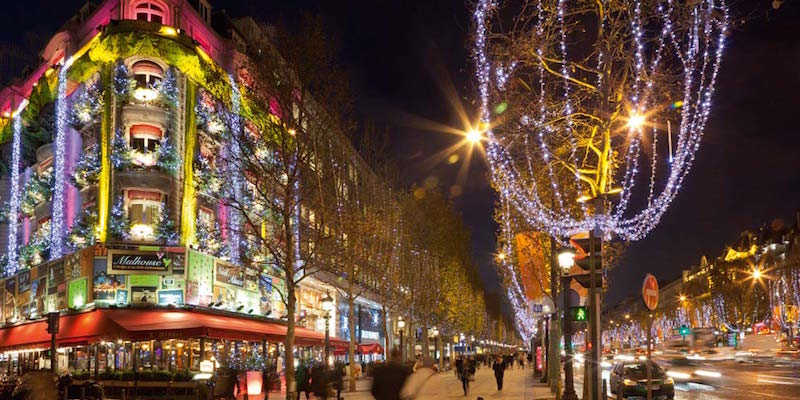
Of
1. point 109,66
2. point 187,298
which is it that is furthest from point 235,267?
point 109,66

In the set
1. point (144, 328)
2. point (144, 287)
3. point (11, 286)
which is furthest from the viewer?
point (11, 286)

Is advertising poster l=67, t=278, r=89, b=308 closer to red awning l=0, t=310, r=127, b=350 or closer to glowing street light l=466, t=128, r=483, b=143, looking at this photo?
red awning l=0, t=310, r=127, b=350

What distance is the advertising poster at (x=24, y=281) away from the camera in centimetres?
3790

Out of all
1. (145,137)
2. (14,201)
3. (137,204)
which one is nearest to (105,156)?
(145,137)

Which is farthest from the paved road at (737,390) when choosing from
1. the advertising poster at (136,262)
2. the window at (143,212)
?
the window at (143,212)

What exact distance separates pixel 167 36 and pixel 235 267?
1137 cm

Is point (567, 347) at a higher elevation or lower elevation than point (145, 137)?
lower

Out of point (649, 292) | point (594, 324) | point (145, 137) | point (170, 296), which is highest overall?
point (145, 137)

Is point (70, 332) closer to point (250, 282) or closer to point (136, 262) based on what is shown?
point (136, 262)

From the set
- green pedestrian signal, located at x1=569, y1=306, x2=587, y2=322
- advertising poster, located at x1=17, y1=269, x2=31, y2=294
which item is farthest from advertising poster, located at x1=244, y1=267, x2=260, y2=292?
green pedestrian signal, located at x1=569, y1=306, x2=587, y2=322

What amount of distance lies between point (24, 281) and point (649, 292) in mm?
35249

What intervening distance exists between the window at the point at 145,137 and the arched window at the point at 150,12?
4.97 metres

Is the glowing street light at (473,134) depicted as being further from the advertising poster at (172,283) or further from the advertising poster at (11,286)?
the advertising poster at (11,286)

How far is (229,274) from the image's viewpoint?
35719 millimetres
